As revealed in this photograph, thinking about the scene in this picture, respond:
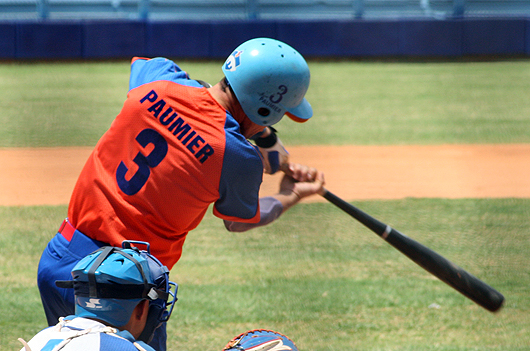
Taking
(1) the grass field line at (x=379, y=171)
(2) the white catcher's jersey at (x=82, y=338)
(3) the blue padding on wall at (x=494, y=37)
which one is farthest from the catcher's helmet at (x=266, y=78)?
(3) the blue padding on wall at (x=494, y=37)

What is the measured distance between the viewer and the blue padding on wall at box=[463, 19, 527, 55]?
60.1 feet

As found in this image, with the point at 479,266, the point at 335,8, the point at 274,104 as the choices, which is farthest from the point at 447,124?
the point at 335,8

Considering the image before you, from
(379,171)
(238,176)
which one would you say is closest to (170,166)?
(238,176)

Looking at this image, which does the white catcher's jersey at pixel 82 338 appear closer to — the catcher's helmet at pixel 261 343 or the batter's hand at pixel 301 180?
the catcher's helmet at pixel 261 343

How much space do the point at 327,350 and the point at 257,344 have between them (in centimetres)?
134

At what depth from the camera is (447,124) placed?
11.2 m

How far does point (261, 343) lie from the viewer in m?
2.30

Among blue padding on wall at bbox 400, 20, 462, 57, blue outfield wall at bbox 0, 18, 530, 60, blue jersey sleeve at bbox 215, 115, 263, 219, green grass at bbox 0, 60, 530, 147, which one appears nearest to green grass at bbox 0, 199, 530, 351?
blue jersey sleeve at bbox 215, 115, 263, 219

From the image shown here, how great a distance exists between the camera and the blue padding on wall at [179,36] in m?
18.4

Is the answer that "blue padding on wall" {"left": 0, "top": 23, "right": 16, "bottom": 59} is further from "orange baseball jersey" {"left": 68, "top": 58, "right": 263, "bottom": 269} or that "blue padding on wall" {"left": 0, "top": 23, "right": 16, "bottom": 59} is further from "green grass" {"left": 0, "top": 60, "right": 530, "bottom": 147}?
"orange baseball jersey" {"left": 68, "top": 58, "right": 263, "bottom": 269}

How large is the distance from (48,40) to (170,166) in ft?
55.5

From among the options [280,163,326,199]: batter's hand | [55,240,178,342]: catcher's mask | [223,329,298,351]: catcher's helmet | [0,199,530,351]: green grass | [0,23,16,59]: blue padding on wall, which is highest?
[55,240,178,342]: catcher's mask

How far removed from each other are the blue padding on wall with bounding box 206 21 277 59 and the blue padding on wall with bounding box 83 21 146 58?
2.16m

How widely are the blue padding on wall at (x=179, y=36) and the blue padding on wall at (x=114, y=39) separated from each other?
302 mm
